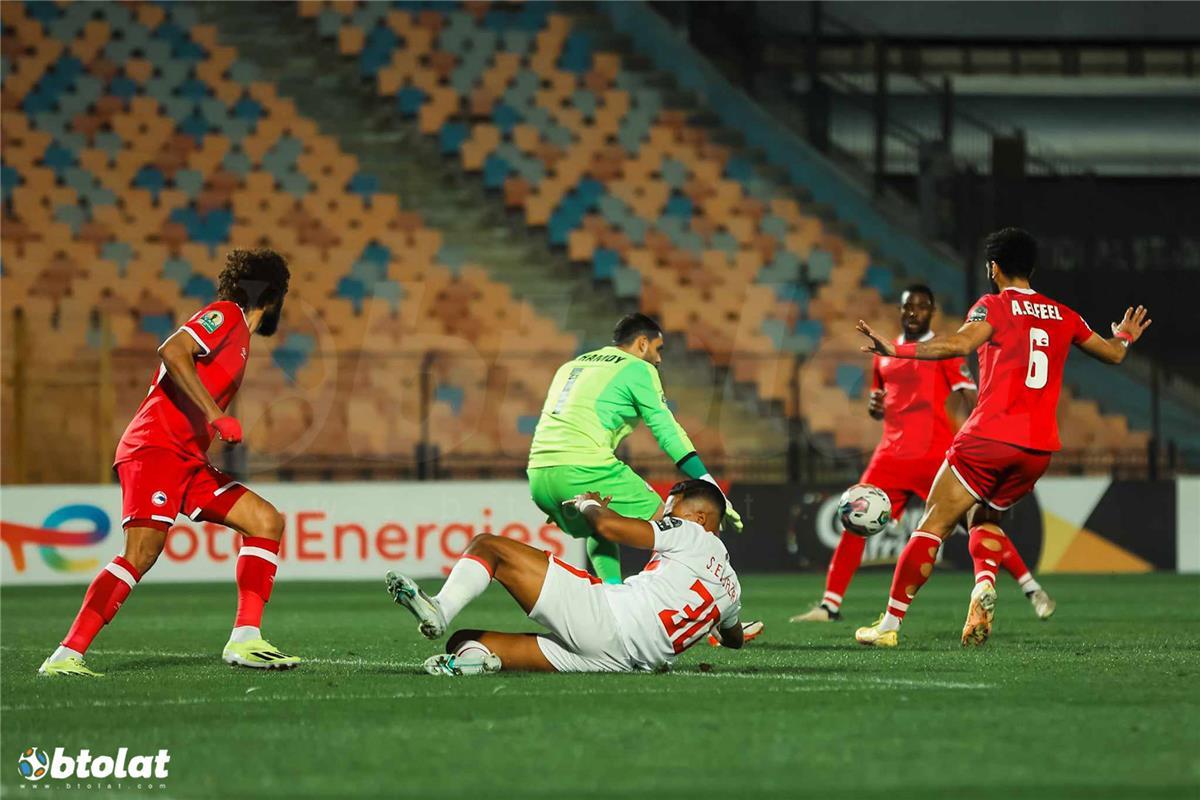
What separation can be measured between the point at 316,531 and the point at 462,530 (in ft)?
4.69

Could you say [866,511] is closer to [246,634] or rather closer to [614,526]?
[614,526]

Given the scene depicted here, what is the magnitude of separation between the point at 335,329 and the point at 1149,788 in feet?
53.9

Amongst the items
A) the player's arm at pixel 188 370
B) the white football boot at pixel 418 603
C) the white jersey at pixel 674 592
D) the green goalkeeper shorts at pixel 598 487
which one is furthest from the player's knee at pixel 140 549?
the white jersey at pixel 674 592

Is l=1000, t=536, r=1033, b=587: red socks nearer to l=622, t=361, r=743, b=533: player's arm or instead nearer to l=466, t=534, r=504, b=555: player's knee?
l=622, t=361, r=743, b=533: player's arm

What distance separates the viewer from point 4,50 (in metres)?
22.6

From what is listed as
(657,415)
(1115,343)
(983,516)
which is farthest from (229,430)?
(1115,343)

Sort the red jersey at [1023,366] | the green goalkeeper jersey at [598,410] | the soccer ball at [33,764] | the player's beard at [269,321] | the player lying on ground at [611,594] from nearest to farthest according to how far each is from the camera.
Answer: the soccer ball at [33,764], the player lying on ground at [611,594], the player's beard at [269,321], the green goalkeeper jersey at [598,410], the red jersey at [1023,366]

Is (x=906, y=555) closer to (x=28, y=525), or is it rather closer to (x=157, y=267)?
(x=28, y=525)

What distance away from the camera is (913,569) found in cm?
940

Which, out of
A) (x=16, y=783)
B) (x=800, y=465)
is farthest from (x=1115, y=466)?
(x=16, y=783)

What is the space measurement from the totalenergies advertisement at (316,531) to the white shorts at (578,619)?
9035 mm

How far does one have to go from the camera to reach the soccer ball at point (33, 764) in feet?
17.3

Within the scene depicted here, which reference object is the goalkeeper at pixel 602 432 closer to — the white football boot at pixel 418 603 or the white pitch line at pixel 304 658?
the white pitch line at pixel 304 658

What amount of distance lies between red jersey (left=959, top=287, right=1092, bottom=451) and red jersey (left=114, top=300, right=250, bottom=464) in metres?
3.77
